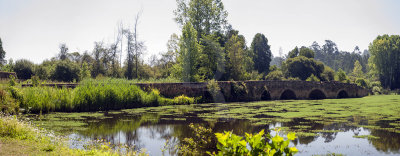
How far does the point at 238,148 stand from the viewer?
373cm

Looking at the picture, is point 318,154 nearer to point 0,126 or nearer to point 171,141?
point 171,141

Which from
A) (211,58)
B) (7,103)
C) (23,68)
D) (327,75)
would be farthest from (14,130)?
(327,75)

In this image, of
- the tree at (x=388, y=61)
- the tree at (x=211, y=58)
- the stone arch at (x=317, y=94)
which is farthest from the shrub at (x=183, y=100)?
the tree at (x=388, y=61)

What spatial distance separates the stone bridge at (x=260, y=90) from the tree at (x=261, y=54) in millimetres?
19313

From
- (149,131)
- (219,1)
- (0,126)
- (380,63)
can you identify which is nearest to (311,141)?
(149,131)

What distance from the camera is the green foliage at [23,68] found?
92.3ft

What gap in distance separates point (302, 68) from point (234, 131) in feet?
143

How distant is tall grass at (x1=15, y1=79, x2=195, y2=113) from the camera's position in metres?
14.6

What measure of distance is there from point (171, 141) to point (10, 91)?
8921 mm

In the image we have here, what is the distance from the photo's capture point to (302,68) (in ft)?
168

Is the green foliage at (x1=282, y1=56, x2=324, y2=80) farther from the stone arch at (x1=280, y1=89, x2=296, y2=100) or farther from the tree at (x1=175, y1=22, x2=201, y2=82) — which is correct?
the tree at (x1=175, y1=22, x2=201, y2=82)

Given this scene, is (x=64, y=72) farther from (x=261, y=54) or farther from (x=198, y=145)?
(x=261, y=54)

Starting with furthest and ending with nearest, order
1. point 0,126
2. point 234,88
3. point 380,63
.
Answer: point 380,63 → point 234,88 → point 0,126

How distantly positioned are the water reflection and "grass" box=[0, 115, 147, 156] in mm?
982
